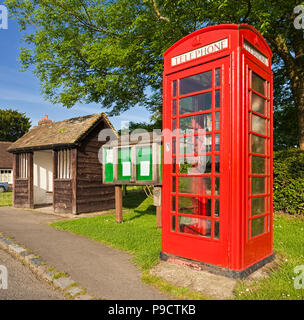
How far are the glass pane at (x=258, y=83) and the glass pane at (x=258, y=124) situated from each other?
495 millimetres

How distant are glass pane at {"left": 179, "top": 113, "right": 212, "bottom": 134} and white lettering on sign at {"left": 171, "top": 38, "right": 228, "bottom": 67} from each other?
104 cm

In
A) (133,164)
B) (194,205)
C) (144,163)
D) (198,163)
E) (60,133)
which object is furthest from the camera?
(60,133)

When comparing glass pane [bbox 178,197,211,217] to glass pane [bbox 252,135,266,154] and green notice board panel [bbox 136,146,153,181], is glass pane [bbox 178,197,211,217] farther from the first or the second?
green notice board panel [bbox 136,146,153,181]

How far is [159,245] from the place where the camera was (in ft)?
19.5

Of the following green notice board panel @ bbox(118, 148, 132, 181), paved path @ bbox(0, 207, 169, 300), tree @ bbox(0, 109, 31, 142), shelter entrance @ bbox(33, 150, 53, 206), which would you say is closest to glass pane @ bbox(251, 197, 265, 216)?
paved path @ bbox(0, 207, 169, 300)

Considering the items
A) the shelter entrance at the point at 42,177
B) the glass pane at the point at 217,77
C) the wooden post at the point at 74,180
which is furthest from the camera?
the shelter entrance at the point at 42,177

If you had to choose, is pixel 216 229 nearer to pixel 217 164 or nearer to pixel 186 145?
pixel 217 164

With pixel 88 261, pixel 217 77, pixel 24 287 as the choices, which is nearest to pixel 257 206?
pixel 217 77

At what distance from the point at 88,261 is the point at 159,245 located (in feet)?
5.35

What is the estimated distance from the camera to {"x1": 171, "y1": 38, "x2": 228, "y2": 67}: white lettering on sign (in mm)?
4282

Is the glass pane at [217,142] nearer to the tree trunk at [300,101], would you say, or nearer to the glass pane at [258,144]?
the glass pane at [258,144]

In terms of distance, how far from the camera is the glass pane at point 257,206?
14.8 feet

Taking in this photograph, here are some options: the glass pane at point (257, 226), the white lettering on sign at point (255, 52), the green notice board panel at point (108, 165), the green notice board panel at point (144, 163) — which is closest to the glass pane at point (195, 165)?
the glass pane at point (257, 226)
